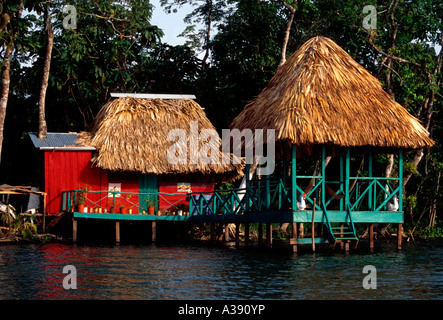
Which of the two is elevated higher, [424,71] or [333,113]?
[424,71]

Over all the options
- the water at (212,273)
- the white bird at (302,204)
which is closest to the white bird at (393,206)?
the water at (212,273)

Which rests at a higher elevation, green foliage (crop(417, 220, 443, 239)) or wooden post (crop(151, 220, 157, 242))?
wooden post (crop(151, 220, 157, 242))

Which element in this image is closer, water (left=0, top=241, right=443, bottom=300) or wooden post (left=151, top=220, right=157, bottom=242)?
water (left=0, top=241, right=443, bottom=300)

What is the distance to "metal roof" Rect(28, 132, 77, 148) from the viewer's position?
88.1 feet

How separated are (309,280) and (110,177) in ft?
44.9

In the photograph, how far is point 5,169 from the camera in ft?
102

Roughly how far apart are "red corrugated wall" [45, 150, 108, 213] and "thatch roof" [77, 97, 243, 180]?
0.54m

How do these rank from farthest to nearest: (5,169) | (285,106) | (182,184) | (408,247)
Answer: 1. (5,169)
2. (182,184)
3. (408,247)
4. (285,106)

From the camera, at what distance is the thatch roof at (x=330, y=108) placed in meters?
19.3

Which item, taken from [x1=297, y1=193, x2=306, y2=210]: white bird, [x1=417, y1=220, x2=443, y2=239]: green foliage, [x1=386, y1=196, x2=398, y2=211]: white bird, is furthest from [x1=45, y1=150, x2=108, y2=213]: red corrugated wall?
[x1=417, y1=220, x2=443, y2=239]: green foliage

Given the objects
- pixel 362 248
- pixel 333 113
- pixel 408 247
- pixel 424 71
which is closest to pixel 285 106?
pixel 333 113

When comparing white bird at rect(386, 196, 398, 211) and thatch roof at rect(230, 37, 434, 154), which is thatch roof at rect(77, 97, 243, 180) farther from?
white bird at rect(386, 196, 398, 211)

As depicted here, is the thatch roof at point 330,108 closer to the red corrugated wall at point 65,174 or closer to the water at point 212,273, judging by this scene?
the water at point 212,273
